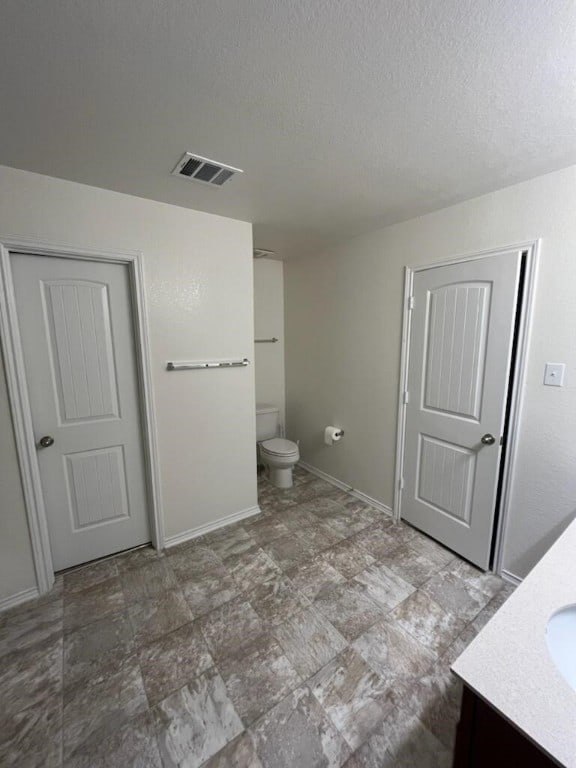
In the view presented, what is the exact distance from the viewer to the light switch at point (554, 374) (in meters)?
1.61

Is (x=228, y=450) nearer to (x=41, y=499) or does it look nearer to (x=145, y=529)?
(x=145, y=529)

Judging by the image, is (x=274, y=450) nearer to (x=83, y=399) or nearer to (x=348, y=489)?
(x=348, y=489)

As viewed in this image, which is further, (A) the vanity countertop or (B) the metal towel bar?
(B) the metal towel bar

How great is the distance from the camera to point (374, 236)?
8.01 ft

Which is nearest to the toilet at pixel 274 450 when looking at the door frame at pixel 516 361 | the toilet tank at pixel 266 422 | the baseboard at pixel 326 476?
the toilet tank at pixel 266 422

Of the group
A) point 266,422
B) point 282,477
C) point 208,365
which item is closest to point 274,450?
point 282,477

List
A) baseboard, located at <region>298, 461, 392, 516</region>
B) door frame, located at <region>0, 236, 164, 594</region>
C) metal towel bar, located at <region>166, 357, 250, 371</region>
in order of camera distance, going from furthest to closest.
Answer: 1. baseboard, located at <region>298, 461, 392, 516</region>
2. metal towel bar, located at <region>166, 357, 250, 371</region>
3. door frame, located at <region>0, 236, 164, 594</region>

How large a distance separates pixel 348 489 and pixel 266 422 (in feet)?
3.43

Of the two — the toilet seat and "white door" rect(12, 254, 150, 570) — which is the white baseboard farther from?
the toilet seat

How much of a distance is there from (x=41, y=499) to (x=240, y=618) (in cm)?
127

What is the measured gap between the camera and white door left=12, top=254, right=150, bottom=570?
5.68 feet

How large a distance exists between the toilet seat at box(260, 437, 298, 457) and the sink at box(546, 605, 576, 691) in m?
2.19

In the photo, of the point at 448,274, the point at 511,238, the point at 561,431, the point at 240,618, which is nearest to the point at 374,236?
the point at 448,274

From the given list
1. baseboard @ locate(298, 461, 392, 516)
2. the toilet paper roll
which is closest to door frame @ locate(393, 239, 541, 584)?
baseboard @ locate(298, 461, 392, 516)
